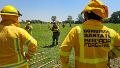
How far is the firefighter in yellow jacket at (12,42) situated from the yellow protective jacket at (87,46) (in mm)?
929

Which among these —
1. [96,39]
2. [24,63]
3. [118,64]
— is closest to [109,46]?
[96,39]

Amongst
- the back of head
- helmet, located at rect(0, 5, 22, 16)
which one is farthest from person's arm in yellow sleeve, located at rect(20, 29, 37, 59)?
helmet, located at rect(0, 5, 22, 16)

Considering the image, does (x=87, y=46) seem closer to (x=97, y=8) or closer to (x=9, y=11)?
(x=97, y=8)

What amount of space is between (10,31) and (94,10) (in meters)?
1.47

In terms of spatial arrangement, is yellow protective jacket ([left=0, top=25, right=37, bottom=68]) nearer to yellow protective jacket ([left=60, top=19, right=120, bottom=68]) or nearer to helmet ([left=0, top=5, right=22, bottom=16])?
helmet ([left=0, top=5, right=22, bottom=16])

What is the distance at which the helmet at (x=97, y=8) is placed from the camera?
16.7 feet

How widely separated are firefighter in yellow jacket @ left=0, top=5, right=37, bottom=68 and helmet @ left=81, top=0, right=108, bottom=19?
119 cm

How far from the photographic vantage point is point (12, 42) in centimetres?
570

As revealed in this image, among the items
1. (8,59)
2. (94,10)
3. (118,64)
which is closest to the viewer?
(94,10)

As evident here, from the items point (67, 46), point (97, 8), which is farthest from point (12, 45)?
point (97, 8)

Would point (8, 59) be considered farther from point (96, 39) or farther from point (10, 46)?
point (96, 39)

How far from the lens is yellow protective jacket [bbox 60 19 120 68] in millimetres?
5059

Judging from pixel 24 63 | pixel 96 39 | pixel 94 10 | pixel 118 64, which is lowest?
pixel 118 64

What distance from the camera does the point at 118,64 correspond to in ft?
43.5
